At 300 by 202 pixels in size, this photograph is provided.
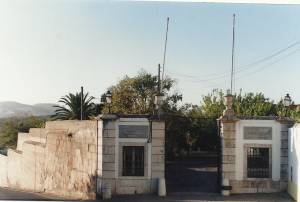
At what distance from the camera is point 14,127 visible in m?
37.3

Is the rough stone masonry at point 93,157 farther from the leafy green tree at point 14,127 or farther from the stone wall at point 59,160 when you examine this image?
the leafy green tree at point 14,127

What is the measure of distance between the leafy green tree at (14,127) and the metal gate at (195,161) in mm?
12051

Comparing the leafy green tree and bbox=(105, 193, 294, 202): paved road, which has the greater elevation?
the leafy green tree

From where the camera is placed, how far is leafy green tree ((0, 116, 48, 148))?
36022 millimetres

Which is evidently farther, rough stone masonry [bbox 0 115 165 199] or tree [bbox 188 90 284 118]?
tree [bbox 188 90 284 118]

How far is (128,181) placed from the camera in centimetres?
1658

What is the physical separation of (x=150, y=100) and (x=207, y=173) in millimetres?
6760

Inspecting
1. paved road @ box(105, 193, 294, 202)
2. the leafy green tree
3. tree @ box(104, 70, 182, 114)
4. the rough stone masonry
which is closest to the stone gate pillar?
paved road @ box(105, 193, 294, 202)

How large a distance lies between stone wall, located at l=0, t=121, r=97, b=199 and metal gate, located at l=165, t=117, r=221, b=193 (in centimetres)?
351

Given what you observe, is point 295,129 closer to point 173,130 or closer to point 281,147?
point 281,147

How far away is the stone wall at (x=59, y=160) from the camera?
1767cm

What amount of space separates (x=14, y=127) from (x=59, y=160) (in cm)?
1851

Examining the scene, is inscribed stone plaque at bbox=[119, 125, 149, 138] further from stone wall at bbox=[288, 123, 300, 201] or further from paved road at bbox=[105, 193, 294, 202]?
stone wall at bbox=[288, 123, 300, 201]

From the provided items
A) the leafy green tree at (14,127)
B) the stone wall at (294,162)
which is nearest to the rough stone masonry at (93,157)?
the stone wall at (294,162)
